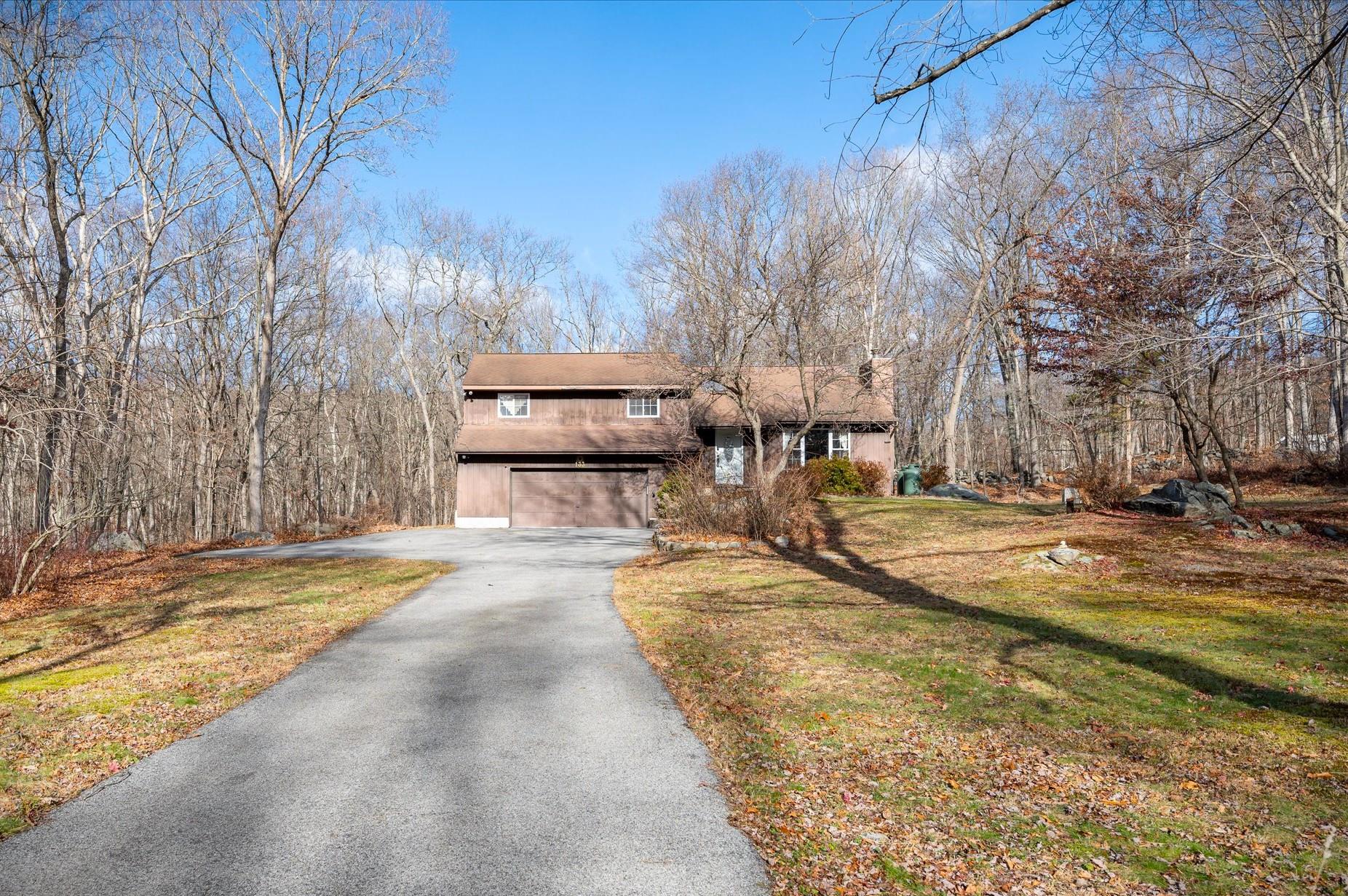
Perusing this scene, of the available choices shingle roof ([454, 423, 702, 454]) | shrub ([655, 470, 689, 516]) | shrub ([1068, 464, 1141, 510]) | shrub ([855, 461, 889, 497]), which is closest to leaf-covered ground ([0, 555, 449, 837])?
shrub ([655, 470, 689, 516])

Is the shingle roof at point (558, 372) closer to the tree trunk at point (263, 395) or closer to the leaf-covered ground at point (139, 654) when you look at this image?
the tree trunk at point (263, 395)

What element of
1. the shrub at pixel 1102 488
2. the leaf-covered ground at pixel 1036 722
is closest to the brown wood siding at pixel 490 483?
the shrub at pixel 1102 488

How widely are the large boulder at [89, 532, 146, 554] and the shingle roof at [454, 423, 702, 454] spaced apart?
33.8 ft

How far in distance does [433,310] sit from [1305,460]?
117 ft

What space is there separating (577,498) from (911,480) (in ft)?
41.0

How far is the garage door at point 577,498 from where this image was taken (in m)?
27.3

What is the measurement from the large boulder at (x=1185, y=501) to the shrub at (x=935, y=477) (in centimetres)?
1275

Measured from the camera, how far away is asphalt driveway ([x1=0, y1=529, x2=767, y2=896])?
3.57 m

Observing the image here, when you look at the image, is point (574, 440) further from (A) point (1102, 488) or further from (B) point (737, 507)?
(A) point (1102, 488)

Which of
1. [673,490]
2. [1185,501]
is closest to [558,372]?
[673,490]

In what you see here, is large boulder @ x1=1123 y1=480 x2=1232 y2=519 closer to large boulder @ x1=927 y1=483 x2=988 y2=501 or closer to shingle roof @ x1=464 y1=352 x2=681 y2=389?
large boulder @ x1=927 y1=483 x2=988 y2=501

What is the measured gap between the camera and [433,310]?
38719 mm

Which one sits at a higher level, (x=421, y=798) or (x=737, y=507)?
(x=737, y=507)

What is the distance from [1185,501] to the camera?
51.5 feet
